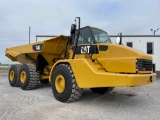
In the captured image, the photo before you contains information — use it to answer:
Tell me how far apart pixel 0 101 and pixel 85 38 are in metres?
3.34

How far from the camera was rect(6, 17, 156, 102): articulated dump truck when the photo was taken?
638cm

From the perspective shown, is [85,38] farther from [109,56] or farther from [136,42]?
[136,42]

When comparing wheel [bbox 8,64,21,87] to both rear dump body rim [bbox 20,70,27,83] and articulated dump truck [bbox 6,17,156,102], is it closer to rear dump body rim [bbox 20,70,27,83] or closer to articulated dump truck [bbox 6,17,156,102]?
rear dump body rim [bbox 20,70,27,83]

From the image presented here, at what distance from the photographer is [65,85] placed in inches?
296

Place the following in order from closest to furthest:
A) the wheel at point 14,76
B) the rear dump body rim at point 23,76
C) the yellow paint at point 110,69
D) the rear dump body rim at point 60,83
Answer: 1. the yellow paint at point 110,69
2. the rear dump body rim at point 60,83
3. the rear dump body rim at point 23,76
4. the wheel at point 14,76

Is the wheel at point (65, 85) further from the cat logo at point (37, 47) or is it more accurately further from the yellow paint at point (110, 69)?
the cat logo at point (37, 47)

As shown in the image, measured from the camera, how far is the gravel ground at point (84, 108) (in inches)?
234

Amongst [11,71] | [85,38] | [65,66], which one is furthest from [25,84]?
[85,38]

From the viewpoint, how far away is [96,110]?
659cm

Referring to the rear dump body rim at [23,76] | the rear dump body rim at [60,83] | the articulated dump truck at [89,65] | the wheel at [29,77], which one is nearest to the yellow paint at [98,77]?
the articulated dump truck at [89,65]

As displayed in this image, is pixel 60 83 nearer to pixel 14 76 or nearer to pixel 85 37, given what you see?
pixel 85 37

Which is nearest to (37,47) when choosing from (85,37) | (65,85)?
(85,37)

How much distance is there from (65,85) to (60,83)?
54 centimetres

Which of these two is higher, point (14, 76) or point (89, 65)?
point (89, 65)
